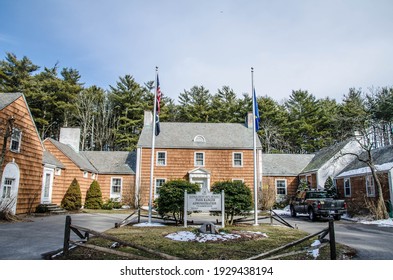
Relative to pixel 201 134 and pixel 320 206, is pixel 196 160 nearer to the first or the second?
pixel 201 134

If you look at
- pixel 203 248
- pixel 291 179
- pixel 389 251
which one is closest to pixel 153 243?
pixel 203 248

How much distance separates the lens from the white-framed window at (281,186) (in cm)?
2465

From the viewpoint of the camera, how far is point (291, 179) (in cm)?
2497

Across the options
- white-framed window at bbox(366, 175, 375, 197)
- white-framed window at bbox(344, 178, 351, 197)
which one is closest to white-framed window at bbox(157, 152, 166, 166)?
white-framed window at bbox(344, 178, 351, 197)

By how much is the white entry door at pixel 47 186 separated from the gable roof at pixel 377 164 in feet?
62.5

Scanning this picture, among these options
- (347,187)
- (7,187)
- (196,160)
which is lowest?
(7,187)

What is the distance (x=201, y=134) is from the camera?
25141mm

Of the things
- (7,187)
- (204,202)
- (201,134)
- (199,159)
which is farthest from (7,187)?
(201,134)

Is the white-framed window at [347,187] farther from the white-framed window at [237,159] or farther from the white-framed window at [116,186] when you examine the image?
the white-framed window at [116,186]

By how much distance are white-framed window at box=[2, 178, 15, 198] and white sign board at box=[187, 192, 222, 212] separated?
28.6 ft

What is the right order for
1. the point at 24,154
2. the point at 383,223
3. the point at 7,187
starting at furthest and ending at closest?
the point at 24,154 < the point at 7,187 < the point at 383,223

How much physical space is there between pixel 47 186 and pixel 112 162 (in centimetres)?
794
